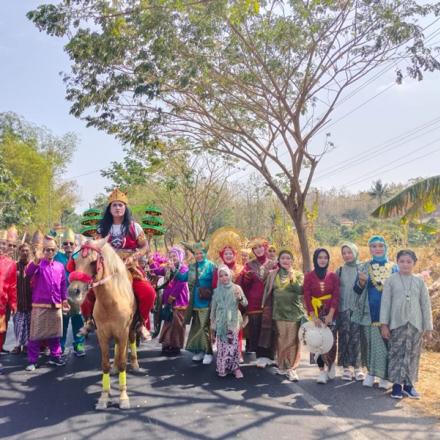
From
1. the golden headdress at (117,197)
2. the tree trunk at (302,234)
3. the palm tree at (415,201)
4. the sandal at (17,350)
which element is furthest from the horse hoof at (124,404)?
the tree trunk at (302,234)

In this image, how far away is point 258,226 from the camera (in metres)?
32.6

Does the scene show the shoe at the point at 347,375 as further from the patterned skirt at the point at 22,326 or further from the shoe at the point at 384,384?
the patterned skirt at the point at 22,326

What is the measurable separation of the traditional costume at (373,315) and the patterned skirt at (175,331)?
2961 millimetres

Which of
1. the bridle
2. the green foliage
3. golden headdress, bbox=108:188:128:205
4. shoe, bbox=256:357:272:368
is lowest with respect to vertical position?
shoe, bbox=256:357:272:368

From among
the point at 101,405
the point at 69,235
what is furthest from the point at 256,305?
the point at 69,235

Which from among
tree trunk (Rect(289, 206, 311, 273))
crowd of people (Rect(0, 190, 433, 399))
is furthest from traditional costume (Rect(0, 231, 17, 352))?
tree trunk (Rect(289, 206, 311, 273))

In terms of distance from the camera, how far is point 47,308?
7.22 m

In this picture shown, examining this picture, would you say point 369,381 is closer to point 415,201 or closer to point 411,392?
point 411,392

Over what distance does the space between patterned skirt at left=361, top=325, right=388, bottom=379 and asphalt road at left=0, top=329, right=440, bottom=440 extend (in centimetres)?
25

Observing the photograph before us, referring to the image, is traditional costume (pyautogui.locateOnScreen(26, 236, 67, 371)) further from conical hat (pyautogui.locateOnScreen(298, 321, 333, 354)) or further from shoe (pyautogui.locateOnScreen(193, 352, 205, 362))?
conical hat (pyautogui.locateOnScreen(298, 321, 333, 354))

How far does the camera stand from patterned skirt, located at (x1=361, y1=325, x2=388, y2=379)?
231 inches

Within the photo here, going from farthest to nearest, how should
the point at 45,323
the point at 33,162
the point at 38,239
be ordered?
the point at 33,162 → the point at 38,239 → the point at 45,323

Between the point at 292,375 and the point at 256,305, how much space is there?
132 cm

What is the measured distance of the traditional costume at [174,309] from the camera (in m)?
7.85
